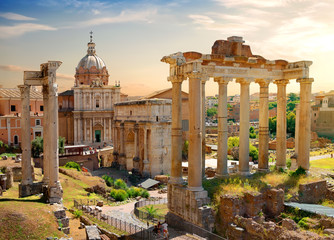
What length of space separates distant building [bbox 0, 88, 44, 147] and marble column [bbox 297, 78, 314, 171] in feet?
131

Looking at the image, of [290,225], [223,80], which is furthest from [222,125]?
[290,225]

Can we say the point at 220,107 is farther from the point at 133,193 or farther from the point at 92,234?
the point at 133,193

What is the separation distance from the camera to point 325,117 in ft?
260

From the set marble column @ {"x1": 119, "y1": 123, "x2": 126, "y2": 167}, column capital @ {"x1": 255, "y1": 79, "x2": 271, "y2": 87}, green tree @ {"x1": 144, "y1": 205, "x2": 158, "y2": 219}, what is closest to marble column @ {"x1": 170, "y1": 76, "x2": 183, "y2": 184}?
green tree @ {"x1": 144, "y1": 205, "x2": 158, "y2": 219}

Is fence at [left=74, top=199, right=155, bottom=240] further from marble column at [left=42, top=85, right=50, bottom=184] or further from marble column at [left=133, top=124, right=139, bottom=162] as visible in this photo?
marble column at [left=133, top=124, right=139, bottom=162]

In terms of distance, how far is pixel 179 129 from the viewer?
16250 mm

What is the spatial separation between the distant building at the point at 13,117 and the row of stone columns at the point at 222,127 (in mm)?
36877

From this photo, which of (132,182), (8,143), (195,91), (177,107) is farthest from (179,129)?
(8,143)

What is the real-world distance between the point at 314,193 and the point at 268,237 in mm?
6607

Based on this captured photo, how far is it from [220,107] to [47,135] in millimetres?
10157

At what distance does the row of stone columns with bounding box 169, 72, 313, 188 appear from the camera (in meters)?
14.9

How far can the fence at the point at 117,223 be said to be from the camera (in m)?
15.1

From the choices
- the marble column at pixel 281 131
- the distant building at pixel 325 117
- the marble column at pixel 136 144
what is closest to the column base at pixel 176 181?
the marble column at pixel 281 131

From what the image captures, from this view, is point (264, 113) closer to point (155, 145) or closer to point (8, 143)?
point (155, 145)
